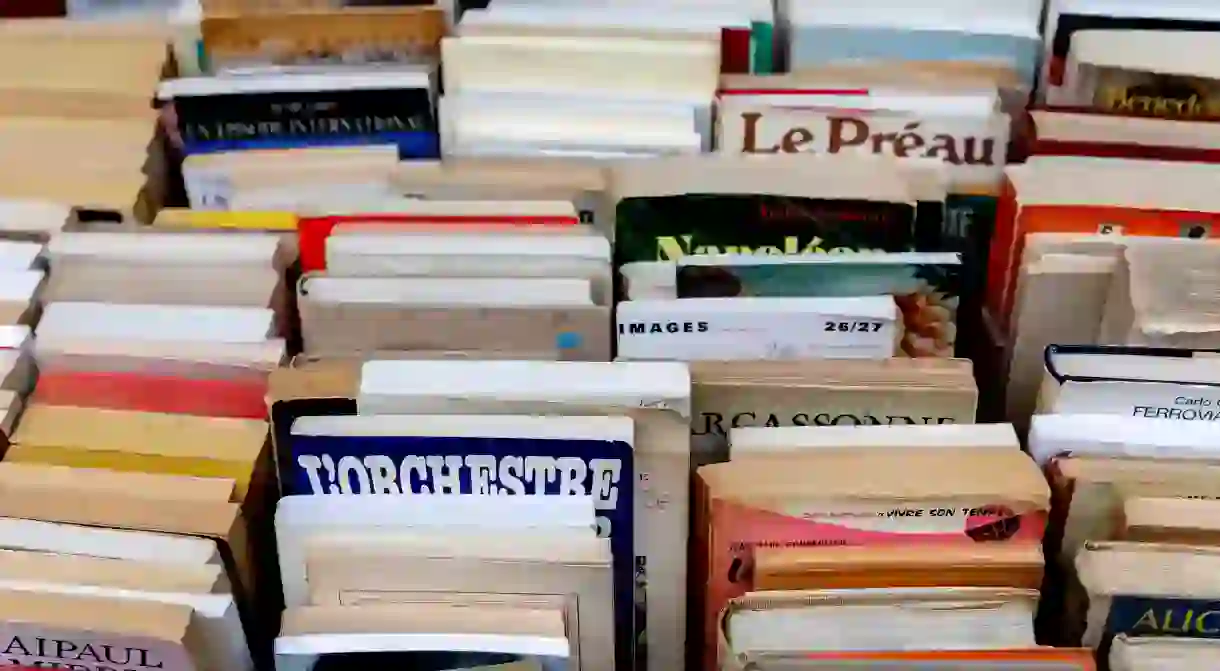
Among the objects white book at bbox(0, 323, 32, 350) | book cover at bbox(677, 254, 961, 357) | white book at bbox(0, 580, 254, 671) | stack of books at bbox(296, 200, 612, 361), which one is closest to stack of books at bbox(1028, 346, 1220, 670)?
book cover at bbox(677, 254, 961, 357)

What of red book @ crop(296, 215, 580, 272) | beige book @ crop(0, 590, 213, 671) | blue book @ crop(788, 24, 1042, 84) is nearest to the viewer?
beige book @ crop(0, 590, 213, 671)

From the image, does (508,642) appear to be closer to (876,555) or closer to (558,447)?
(558,447)

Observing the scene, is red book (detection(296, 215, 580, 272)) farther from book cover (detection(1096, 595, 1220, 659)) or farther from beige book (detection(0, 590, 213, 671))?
book cover (detection(1096, 595, 1220, 659))

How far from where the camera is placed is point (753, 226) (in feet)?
2.97

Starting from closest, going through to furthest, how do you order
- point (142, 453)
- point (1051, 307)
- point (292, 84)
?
point (142, 453), point (1051, 307), point (292, 84)

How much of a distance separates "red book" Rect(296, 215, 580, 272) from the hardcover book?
0.20 m

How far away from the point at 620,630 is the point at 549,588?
4.2 inches

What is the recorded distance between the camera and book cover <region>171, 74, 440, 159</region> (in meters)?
0.97

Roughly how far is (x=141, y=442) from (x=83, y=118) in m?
0.37

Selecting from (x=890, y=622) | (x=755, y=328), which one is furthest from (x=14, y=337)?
(x=890, y=622)

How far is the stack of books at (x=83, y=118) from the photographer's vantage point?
0.94 m

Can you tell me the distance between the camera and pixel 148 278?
86 centimetres

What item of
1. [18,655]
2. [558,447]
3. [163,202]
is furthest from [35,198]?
[558,447]

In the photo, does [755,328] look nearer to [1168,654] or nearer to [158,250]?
[1168,654]
